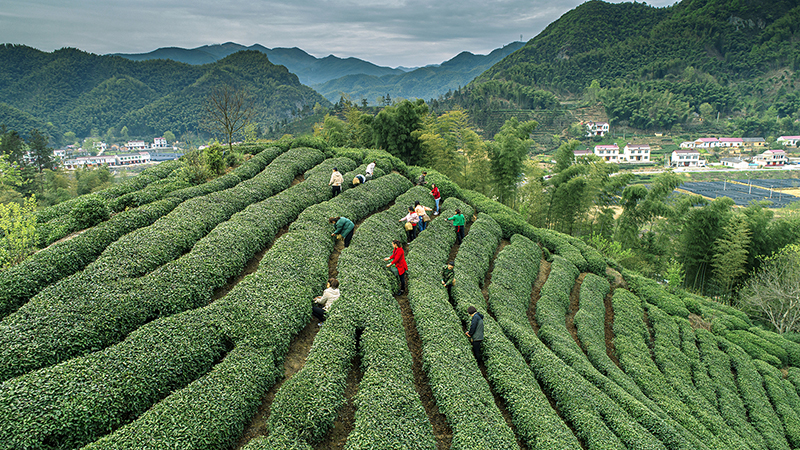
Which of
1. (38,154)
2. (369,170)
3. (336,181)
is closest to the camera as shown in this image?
(336,181)

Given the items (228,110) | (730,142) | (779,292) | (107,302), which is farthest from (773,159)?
(107,302)

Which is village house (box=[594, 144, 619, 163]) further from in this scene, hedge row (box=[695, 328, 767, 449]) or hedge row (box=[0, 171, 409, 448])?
hedge row (box=[0, 171, 409, 448])

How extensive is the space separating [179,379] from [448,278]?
33.5ft

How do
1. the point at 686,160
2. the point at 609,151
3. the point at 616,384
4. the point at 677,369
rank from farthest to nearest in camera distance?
the point at 609,151 < the point at 686,160 < the point at 677,369 < the point at 616,384

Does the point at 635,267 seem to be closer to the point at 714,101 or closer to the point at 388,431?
the point at 388,431

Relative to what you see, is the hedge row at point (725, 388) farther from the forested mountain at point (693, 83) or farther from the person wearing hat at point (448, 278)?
the forested mountain at point (693, 83)

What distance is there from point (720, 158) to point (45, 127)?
255550 millimetres

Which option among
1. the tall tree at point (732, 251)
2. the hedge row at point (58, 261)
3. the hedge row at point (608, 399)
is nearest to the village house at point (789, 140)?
the tall tree at point (732, 251)

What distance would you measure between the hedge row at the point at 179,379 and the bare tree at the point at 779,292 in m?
34.3

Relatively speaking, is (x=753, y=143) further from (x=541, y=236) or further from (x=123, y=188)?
(x=123, y=188)

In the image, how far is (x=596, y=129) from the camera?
484 feet

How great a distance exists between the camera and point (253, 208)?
16.9m

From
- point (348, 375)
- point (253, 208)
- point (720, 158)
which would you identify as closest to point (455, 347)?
point (348, 375)

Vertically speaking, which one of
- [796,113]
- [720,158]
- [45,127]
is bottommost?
[720,158]
